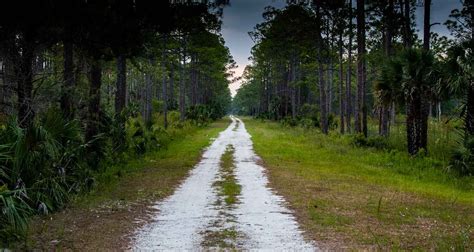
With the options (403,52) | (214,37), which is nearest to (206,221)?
(403,52)

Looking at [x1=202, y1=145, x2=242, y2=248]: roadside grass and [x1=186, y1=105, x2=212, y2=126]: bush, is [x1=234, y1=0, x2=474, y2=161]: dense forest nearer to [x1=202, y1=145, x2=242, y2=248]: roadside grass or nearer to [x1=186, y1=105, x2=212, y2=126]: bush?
[x1=202, y1=145, x2=242, y2=248]: roadside grass

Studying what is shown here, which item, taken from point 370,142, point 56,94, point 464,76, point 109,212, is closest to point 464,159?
point 464,76

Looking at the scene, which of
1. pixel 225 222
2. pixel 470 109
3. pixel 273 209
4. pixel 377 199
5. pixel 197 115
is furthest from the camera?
pixel 197 115

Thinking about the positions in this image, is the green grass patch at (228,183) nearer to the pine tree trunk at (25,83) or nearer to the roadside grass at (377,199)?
the roadside grass at (377,199)

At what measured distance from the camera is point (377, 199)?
10.7 m

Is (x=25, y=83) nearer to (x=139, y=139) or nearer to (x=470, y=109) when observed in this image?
(x=139, y=139)

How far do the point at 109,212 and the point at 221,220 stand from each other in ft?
7.69

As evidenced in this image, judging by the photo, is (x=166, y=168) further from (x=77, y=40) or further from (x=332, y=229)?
(x=332, y=229)

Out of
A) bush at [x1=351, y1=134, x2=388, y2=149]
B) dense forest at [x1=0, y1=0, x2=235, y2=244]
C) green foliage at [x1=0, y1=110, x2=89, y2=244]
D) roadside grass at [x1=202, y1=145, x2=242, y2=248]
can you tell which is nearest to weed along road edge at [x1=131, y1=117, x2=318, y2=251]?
roadside grass at [x1=202, y1=145, x2=242, y2=248]

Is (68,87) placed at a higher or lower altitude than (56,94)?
higher

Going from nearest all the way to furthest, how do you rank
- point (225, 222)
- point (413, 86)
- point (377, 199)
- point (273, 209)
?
1. point (225, 222)
2. point (273, 209)
3. point (377, 199)
4. point (413, 86)

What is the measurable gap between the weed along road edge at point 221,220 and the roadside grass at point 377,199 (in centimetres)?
42

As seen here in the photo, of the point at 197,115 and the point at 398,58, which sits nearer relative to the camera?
the point at 398,58

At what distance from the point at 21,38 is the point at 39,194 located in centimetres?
476
